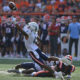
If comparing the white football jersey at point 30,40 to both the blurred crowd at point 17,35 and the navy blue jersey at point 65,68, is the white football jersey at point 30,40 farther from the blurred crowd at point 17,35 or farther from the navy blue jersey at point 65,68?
the blurred crowd at point 17,35

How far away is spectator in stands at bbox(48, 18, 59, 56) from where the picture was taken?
1418cm

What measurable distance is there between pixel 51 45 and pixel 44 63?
6.16m

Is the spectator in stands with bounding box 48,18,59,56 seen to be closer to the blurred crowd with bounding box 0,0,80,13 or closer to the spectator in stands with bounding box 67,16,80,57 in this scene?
the spectator in stands with bounding box 67,16,80,57

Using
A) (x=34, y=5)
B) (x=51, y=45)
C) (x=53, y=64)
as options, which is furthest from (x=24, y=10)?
(x=53, y=64)

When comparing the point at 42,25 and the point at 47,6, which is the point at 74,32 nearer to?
the point at 42,25

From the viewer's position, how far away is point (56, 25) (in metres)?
14.3

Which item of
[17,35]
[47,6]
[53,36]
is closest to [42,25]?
[53,36]

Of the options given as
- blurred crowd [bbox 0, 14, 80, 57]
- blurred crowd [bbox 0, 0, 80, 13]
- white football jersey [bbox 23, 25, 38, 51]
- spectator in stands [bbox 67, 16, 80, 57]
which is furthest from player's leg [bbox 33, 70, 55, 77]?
blurred crowd [bbox 0, 0, 80, 13]

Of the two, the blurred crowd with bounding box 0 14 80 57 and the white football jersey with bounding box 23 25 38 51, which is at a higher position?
the white football jersey with bounding box 23 25 38 51

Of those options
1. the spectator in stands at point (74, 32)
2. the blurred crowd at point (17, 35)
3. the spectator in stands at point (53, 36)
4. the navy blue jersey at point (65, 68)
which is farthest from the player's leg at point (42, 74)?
the blurred crowd at point (17, 35)

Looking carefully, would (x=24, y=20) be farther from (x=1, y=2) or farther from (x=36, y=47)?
(x=36, y=47)

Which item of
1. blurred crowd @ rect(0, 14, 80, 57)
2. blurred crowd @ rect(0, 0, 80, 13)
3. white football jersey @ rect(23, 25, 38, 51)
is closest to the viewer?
white football jersey @ rect(23, 25, 38, 51)

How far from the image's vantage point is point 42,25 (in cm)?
1508

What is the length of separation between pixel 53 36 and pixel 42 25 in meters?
0.85
